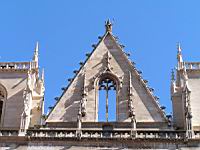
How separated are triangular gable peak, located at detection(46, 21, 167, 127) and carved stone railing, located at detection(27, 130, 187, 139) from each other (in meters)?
1.18

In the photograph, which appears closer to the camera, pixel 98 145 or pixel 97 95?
pixel 98 145

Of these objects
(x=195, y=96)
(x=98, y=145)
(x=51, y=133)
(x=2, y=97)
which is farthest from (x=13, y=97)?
(x=195, y=96)

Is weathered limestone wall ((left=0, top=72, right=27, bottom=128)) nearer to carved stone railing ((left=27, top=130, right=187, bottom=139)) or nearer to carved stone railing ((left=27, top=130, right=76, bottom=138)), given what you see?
carved stone railing ((left=27, top=130, right=76, bottom=138))

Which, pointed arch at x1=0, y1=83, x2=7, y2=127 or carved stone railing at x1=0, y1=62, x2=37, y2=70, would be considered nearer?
pointed arch at x1=0, y1=83, x2=7, y2=127

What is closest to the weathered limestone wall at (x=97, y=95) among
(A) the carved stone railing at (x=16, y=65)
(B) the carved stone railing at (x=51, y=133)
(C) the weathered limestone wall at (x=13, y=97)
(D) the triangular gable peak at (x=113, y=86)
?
(D) the triangular gable peak at (x=113, y=86)

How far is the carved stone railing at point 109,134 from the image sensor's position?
28859 millimetres

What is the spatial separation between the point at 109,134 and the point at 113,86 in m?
3.65

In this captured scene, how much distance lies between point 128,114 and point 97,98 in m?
1.92

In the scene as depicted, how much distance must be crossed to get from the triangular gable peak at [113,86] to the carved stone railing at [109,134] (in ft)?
3.86

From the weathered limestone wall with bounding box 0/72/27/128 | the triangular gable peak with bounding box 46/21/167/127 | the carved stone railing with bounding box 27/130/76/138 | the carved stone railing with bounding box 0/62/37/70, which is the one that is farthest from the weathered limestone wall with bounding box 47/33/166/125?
the carved stone railing with bounding box 0/62/37/70

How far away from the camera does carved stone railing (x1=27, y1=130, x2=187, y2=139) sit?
2886cm

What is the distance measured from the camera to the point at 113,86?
31969 millimetres

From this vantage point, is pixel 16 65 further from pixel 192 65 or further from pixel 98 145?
pixel 192 65

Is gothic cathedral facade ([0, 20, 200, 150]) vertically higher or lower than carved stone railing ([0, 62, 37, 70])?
lower
